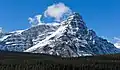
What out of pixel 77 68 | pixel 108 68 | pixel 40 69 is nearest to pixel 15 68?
pixel 40 69

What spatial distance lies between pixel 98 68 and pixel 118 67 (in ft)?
30.8

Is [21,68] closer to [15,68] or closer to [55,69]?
[15,68]

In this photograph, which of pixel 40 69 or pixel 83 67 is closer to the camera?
pixel 40 69

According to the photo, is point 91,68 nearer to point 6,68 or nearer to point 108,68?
point 108,68

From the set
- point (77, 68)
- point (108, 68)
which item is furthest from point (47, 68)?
point (108, 68)

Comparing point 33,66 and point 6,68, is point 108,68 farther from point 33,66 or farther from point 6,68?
point 6,68

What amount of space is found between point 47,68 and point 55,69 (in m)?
3.47

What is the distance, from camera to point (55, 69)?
15712 cm

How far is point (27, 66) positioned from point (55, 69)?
40.4 ft

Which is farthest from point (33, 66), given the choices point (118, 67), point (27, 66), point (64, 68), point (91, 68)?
point (118, 67)

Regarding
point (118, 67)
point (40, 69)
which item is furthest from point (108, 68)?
point (40, 69)

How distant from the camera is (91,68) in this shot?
516ft

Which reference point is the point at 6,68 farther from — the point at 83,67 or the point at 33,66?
the point at 83,67

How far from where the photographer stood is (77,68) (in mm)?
161375
